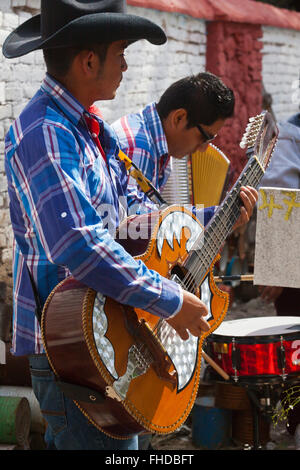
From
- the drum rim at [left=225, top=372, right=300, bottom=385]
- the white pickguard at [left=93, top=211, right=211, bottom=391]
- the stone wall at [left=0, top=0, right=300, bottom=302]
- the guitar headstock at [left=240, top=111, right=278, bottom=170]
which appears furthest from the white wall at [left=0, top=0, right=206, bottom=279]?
the white pickguard at [left=93, top=211, right=211, bottom=391]

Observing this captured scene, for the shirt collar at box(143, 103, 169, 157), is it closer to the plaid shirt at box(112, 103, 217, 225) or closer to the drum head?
the plaid shirt at box(112, 103, 217, 225)

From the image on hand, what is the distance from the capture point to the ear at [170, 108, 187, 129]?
3734mm

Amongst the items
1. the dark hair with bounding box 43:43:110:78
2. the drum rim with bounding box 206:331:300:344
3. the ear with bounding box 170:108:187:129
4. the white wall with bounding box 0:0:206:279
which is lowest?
the drum rim with bounding box 206:331:300:344

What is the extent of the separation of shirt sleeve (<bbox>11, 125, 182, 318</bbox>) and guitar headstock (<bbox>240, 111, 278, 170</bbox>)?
1165mm

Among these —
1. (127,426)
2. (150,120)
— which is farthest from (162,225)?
(150,120)

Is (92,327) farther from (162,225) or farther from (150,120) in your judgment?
(150,120)

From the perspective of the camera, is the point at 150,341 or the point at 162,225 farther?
the point at 162,225

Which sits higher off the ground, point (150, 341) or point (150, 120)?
point (150, 120)

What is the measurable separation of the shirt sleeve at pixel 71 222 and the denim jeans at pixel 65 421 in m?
0.35

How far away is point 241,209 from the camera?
294 centimetres

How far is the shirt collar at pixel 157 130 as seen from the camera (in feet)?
12.0

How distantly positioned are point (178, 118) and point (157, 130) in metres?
0.13

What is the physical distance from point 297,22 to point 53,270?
26.5 feet

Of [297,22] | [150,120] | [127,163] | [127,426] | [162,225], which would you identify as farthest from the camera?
[297,22]
